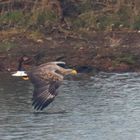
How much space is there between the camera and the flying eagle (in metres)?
17.6

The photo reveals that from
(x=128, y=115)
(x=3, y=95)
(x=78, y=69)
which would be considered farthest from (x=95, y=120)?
(x=78, y=69)

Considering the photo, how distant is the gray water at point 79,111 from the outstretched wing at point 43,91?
1636 millimetres

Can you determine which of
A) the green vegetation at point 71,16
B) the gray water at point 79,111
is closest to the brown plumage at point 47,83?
the gray water at point 79,111

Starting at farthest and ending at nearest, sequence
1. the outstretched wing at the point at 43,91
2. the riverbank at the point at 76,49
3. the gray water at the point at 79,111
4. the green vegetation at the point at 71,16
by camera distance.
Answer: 1. the green vegetation at the point at 71,16
2. the riverbank at the point at 76,49
3. the gray water at the point at 79,111
4. the outstretched wing at the point at 43,91

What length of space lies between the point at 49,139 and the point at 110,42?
1103cm

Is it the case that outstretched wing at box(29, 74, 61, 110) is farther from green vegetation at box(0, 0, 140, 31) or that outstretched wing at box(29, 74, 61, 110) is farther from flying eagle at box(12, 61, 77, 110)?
green vegetation at box(0, 0, 140, 31)

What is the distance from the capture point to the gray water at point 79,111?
65.2 feet

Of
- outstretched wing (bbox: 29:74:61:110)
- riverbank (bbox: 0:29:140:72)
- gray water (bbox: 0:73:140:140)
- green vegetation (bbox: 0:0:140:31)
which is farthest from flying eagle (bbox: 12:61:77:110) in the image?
green vegetation (bbox: 0:0:140:31)

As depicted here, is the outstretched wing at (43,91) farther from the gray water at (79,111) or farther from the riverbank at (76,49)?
the riverbank at (76,49)

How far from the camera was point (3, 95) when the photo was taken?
24.0 meters

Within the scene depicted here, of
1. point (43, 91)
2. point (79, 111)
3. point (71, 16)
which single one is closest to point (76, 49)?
point (71, 16)

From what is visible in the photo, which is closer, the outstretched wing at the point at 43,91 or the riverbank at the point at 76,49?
the outstretched wing at the point at 43,91

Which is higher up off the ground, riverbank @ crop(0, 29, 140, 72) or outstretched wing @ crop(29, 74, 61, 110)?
outstretched wing @ crop(29, 74, 61, 110)

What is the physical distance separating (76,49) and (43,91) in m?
11.6
